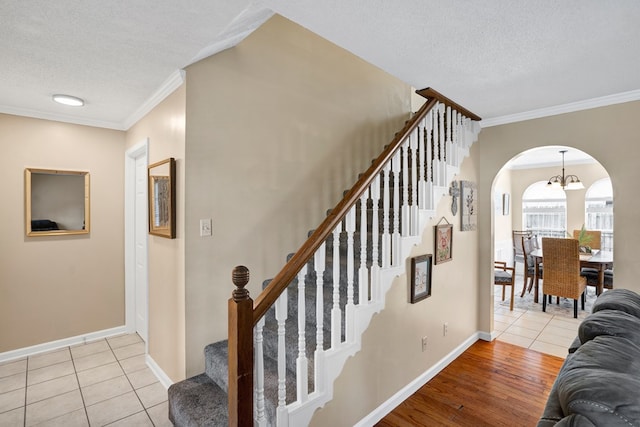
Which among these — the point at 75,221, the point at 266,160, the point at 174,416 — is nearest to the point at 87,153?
the point at 75,221

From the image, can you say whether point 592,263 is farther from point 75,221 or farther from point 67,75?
point 75,221

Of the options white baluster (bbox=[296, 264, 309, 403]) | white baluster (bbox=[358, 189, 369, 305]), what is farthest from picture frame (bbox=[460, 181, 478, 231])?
white baluster (bbox=[296, 264, 309, 403])

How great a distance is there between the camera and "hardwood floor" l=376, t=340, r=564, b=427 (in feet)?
7.28

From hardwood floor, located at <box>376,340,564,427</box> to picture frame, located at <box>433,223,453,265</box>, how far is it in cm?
105

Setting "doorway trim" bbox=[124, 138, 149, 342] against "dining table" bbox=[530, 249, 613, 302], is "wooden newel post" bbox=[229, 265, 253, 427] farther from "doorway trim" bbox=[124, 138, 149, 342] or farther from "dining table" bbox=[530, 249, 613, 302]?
"dining table" bbox=[530, 249, 613, 302]

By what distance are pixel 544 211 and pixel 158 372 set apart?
8231mm

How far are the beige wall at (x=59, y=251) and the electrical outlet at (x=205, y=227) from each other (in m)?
1.93

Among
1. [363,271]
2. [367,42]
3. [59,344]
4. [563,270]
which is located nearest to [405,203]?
[363,271]

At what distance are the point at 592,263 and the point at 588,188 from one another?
3241mm

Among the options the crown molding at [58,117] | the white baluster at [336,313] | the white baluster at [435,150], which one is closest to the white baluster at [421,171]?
the white baluster at [435,150]

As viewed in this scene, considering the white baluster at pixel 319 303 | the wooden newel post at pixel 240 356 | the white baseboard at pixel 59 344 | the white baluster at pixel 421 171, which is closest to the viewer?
the wooden newel post at pixel 240 356

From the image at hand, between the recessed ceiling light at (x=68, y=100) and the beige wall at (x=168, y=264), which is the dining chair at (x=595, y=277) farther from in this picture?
the recessed ceiling light at (x=68, y=100)

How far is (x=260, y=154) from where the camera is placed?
2539 millimetres

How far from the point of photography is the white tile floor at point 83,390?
2143 millimetres
